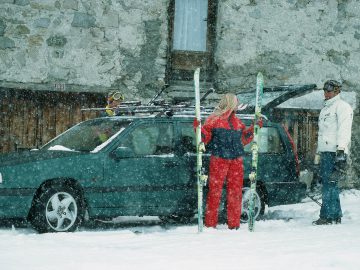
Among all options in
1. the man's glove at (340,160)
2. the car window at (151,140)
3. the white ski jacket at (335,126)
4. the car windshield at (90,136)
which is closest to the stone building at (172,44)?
the car windshield at (90,136)

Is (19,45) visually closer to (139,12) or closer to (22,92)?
(22,92)

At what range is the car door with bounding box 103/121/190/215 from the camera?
24.5ft

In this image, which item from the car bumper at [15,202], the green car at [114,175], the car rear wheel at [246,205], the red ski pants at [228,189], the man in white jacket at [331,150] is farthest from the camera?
the car rear wheel at [246,205]

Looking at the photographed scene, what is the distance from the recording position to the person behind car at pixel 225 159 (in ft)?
24.2

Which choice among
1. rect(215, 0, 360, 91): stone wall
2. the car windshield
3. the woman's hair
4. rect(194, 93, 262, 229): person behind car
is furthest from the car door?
rect(215, 0, 360, 91): stone wall

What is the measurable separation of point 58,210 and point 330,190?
346cm

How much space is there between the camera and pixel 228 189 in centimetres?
747

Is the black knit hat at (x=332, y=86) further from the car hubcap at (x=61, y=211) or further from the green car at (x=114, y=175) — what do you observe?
the car hubcap at (x=61, y=211)

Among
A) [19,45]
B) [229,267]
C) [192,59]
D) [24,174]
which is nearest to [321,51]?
[192,59]

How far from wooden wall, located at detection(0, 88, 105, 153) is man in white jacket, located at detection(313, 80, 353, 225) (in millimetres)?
5218

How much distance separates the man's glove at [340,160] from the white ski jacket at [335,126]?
64mm

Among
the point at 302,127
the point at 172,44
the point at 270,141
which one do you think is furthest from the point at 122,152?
the point at 302,127

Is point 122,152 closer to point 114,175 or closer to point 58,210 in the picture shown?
point 114,175

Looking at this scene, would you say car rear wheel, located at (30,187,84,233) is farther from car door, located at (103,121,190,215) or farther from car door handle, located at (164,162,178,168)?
car door handle, located at (164,162,178,168)
